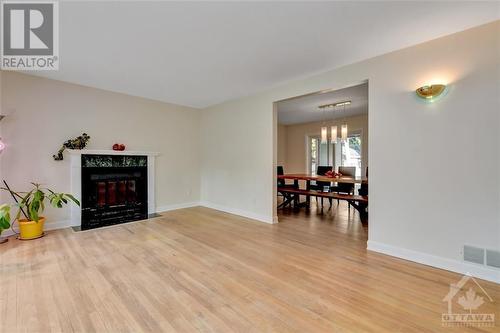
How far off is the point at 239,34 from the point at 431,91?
2160mm

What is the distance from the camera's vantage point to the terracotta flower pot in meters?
3.32

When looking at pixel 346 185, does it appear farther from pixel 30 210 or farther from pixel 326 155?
pixel 30 210

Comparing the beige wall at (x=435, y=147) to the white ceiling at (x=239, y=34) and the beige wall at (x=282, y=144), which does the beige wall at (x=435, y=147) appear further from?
the beige wall at (x=282, y=144)

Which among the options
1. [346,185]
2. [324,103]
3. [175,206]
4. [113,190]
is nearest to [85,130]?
[113,190]

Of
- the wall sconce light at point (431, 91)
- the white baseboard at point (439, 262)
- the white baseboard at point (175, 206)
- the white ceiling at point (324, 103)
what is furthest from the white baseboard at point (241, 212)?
the wall sconce light at point (431, 91)

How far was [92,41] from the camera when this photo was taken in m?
2.59

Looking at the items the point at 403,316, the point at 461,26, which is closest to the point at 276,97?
the point at 461,26

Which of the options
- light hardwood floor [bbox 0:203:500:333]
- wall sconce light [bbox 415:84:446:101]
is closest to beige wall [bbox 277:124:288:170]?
light hardwood floor [bbox 0:203:500:333]

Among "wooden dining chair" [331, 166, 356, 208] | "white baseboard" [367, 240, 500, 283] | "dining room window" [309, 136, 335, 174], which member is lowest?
"white baseboard" [367, 240, 500, 283]

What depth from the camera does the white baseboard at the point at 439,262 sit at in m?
2.21

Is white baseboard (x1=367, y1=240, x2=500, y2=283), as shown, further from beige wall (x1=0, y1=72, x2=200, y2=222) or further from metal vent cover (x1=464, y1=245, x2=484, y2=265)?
beige wall (x1=0, y1=72, x2=200, y2=222)

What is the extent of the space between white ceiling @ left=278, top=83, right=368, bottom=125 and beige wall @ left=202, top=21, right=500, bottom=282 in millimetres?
1261

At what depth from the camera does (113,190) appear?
4.52 metres

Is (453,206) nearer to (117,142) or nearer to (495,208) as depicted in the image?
Answer: (495,208)
